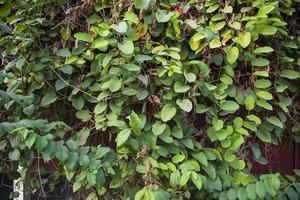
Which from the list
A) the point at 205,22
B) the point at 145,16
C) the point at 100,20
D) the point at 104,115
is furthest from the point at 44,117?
the point at 205,22

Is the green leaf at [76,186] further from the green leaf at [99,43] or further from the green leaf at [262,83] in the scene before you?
the green leaf at [262,83]

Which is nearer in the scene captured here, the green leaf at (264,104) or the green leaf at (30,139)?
the green leaf at (30,139)

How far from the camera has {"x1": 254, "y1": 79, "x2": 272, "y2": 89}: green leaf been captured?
2.03 metres

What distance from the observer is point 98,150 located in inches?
74.2

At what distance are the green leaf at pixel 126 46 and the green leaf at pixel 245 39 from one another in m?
0.49

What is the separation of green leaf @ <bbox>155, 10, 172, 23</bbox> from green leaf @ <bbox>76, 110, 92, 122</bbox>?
56cm

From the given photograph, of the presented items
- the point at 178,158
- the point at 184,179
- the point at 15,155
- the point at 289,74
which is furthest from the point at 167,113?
the point at 15,155

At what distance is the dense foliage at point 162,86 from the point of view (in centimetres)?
194

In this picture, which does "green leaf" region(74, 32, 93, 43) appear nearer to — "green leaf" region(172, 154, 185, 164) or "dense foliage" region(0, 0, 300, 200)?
"dense foliage" region(0, 0, 300, 200)

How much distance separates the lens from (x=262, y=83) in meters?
2.04

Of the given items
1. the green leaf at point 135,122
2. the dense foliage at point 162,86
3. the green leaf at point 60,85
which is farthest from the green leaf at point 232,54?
the green leaf at point 60,85

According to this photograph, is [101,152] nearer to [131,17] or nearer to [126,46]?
[126,46]

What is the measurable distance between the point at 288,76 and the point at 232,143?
0.43 meters

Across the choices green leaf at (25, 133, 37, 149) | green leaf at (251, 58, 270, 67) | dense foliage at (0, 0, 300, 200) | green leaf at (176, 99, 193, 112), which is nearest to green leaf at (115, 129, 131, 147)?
dense foliage at (0, 0, 300, 200)
